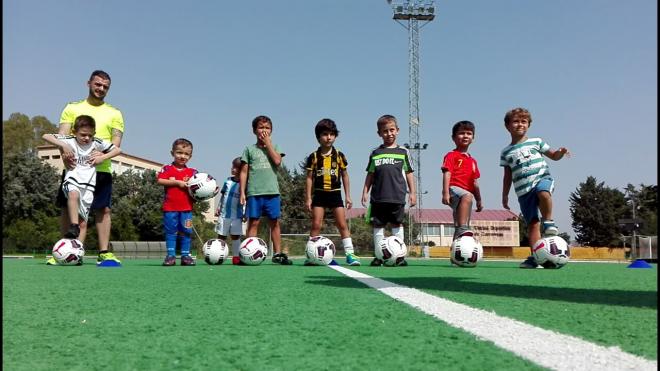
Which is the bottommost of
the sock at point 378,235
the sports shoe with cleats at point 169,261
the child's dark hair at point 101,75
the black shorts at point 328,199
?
the sports shoe with cleats at point 169,261

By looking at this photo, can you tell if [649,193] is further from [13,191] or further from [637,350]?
[637,350]

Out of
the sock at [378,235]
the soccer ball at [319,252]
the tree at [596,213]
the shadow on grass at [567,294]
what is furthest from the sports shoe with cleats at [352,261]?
the tree at [596,213]

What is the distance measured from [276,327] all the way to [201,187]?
18.5 ft

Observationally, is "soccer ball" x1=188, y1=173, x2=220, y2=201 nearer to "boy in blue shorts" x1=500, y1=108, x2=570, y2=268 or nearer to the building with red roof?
"boy in blue shorts" x1=500, y1=108, x2=570, y2=268

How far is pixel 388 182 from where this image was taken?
695 cm

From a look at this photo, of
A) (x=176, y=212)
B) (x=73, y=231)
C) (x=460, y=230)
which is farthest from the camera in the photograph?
(x=176, y=212)

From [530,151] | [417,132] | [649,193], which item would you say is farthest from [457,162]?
[649,193]

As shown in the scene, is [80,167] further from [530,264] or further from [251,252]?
[530,264]

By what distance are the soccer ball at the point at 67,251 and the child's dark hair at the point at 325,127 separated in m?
3.39

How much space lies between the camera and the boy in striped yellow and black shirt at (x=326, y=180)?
23.4 feet

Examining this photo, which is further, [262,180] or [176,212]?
[262,180]

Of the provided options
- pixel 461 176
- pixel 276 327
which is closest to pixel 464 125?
pixel 461 176

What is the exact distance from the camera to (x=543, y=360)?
135 cm

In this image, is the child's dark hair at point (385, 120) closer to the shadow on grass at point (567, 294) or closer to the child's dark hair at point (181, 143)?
the child's dark hair at point (181, 143)
